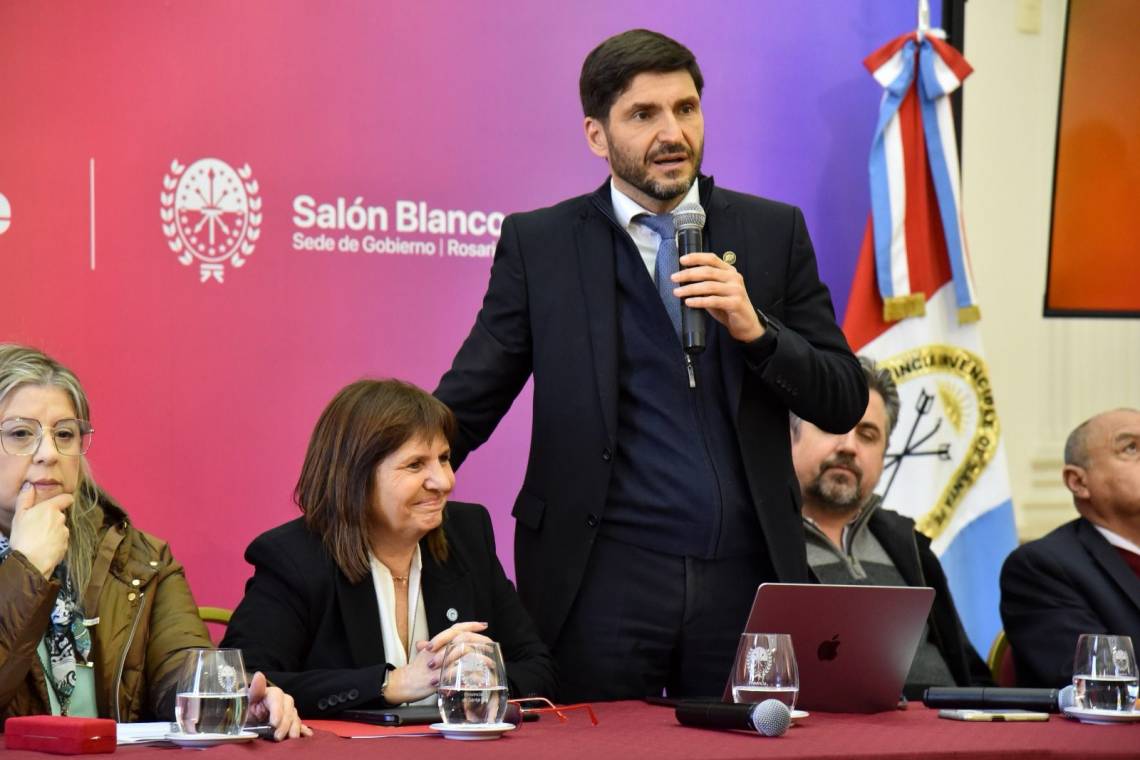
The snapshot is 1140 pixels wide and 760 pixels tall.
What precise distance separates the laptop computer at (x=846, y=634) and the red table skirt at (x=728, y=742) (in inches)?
2.0

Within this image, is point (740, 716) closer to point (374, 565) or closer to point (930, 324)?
point (374, 565)

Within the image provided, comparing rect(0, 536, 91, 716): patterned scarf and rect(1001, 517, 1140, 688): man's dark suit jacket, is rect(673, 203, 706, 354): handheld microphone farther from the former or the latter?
rect(1001, 517, 1140, 688): man's dark suit jacket

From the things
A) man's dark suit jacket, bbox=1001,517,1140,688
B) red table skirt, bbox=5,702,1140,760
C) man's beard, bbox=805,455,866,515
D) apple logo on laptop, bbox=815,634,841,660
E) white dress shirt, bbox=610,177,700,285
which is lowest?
man's dark suit jacket, bbox=1001,517,1140,688

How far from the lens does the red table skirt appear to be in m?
1.99

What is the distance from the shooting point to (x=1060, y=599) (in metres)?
3.91

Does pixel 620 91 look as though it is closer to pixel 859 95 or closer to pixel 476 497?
pixel 476 497

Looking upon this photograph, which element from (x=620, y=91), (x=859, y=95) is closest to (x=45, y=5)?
(x=620, y=91)

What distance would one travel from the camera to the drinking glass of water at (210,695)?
2.05 meters

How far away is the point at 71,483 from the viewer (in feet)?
8.55

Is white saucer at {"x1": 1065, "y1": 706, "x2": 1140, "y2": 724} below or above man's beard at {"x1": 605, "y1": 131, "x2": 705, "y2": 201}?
below

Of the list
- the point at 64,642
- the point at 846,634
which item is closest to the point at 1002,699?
the point at 846,634

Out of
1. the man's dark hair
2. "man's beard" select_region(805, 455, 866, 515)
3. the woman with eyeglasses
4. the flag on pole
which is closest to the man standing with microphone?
the man's dark hair

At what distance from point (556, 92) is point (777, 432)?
190cm

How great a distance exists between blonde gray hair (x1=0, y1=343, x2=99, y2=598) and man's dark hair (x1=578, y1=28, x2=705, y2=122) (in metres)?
1.15
